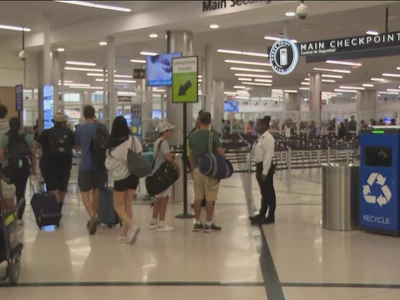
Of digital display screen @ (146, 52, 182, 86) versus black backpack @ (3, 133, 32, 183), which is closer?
black backpack @ (3, 133, 32, 183)

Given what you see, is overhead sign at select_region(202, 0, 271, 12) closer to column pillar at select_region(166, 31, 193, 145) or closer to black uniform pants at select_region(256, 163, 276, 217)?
black uniform pants at select_region(256, 163, 276, 217)

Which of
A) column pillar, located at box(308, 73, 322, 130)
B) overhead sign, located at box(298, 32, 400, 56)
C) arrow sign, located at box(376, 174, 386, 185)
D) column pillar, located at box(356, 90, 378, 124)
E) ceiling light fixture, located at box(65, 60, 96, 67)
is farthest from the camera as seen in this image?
column pillar, located at box(356, 90, 378, 124)

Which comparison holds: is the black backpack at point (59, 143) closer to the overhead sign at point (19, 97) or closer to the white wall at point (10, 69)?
the overhead sign at point (19, 97)

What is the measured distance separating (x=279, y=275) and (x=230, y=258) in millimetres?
785

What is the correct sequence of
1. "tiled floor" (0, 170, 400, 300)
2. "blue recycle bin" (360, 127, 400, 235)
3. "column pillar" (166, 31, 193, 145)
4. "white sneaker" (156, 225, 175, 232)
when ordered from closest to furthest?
"tiled floor" (0, 170, 400, 300), "blue recycle bin" (360, 127, 400, 235), "white sneaker" (156, 225, 175, 232), "column pillar" (166, 31, 193, 145)

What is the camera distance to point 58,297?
178 inches

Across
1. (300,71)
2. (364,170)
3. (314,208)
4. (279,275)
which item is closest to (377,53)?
(314,208)

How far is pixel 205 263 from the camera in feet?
18.5

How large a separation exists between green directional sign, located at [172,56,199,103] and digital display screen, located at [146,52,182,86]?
3.64 m

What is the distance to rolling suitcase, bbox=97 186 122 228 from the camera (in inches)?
301

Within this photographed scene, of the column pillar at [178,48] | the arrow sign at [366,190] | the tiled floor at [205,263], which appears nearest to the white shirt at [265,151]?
the tiled floor at [205,263]

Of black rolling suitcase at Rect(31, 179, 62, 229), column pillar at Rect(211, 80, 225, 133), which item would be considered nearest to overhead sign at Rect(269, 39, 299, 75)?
black rolling suitcase at Rect(31, 179, 62, 229)

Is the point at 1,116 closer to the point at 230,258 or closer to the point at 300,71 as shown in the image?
the point at 230,258

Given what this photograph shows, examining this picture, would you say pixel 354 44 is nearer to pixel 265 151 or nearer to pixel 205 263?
pixel 265 151
